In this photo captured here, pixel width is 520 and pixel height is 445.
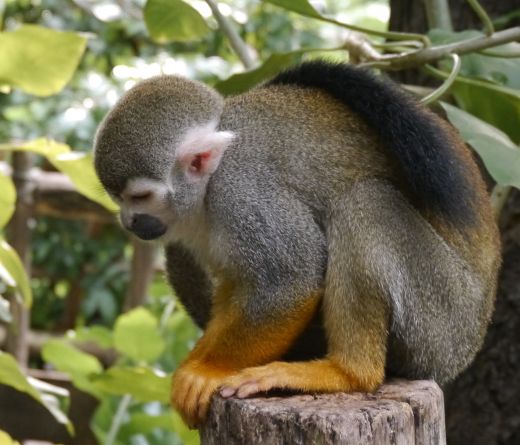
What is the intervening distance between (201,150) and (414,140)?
0.57 m

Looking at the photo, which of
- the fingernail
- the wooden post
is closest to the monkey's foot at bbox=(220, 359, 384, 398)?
the fingernail

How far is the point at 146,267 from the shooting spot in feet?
18.9

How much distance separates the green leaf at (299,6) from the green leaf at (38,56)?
0.71 metres

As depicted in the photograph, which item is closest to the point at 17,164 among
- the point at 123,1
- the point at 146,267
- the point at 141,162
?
the point at 146,267

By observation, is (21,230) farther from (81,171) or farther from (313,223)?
(313,223)

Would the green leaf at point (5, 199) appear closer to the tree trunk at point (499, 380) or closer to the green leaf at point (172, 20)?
the green leaf at point (172, 20)

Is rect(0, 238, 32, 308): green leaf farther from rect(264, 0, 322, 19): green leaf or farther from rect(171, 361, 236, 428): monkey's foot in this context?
rect(264, 0, 322, 19): green leaf

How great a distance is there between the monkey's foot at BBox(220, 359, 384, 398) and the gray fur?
0.06 m

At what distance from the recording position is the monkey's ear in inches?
98.0

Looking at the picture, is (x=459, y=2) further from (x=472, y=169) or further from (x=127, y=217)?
(x=127, y=217)

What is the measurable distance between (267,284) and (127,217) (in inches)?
17.4

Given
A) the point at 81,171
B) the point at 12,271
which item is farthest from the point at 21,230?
the point at 81,171

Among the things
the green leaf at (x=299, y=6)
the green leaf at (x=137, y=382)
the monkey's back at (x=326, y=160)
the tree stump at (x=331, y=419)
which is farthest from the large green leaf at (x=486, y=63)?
the green leaf at (x=137, y=382)

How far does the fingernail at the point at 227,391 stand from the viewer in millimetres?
2188
